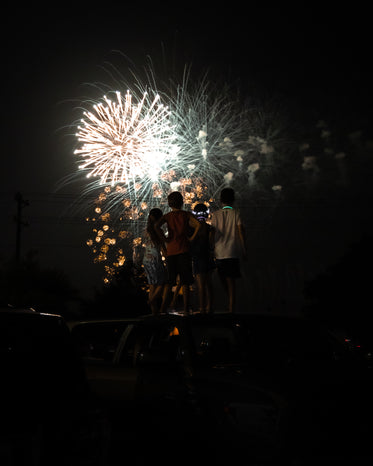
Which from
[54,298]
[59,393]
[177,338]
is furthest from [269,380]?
[54,298]

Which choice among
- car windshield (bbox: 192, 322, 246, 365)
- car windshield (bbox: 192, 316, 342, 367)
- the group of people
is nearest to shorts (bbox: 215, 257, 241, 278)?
the group of people

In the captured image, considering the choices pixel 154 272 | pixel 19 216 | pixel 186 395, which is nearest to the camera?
pixel 186 395

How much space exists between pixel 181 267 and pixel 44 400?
627 centimetres

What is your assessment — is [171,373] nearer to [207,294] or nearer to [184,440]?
[184,440]

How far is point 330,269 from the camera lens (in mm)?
84250

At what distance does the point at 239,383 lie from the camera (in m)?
5.48

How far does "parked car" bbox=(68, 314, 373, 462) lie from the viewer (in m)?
5.06

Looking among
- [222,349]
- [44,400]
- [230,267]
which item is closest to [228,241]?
[230,267]

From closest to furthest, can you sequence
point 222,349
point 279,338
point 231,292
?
point 222,349
point 279,338
point 231,292

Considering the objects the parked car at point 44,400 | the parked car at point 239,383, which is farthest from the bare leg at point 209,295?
the parked car at point 44,400

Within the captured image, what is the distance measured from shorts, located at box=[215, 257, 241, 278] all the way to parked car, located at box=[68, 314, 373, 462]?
2588mm

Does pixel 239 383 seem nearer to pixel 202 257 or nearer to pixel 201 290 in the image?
pixel 201 290

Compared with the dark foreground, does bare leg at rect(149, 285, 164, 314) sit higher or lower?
higher

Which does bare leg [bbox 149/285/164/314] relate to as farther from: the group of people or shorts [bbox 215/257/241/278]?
shorts [bbox 215/257/241/278]
